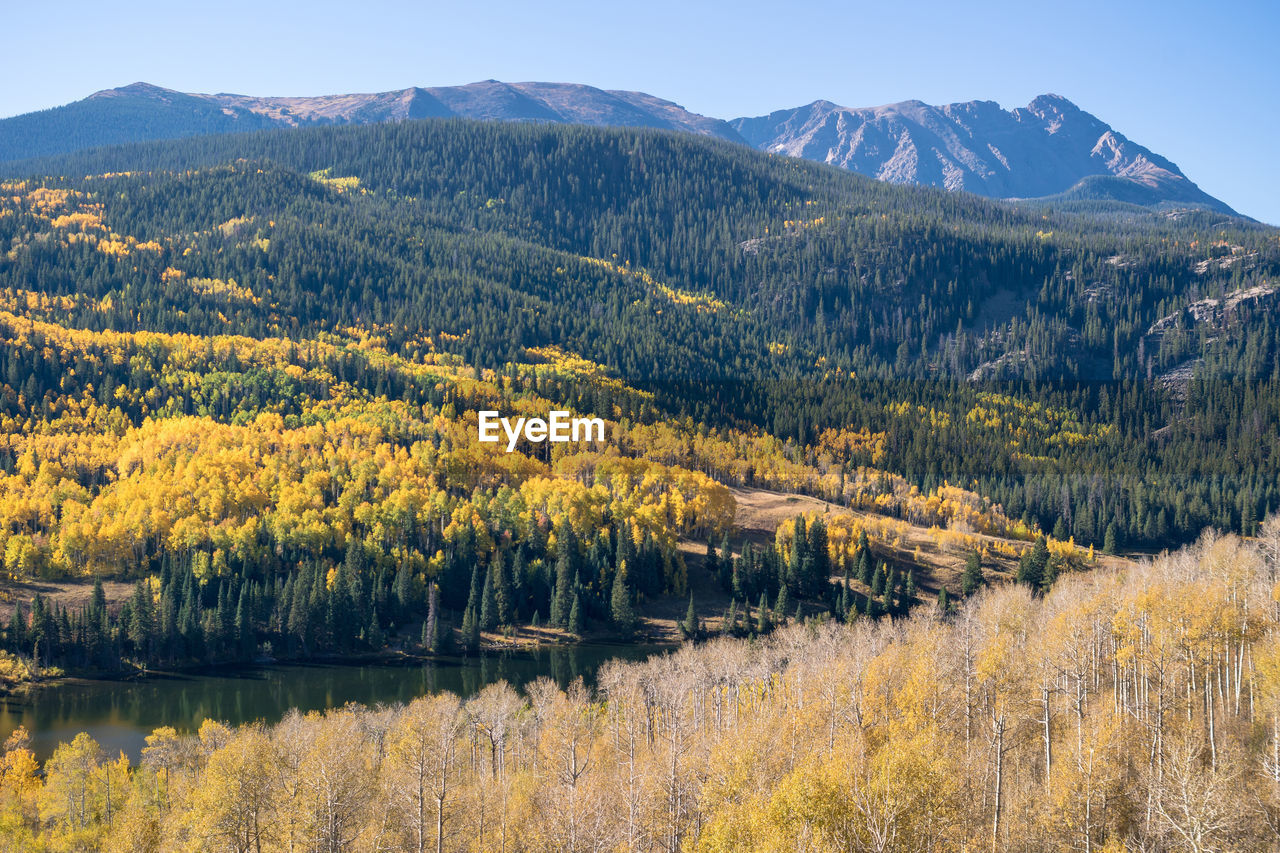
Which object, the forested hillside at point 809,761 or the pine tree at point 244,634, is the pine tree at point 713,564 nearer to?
the pine tree at point 244,634

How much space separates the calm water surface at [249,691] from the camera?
122 meters

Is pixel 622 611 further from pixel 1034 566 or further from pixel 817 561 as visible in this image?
pixel 1034 566

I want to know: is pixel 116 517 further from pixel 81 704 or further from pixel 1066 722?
pixel 1066 722

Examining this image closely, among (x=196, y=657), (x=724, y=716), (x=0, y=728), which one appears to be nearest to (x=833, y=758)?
(x=724, y=716)

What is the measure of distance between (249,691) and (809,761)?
92.0 metres

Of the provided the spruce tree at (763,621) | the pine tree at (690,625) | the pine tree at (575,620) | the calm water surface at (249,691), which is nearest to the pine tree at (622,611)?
the pine tree at (575,620)

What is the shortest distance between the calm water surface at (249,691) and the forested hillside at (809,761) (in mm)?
17432

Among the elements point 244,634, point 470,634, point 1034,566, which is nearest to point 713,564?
point 470,634

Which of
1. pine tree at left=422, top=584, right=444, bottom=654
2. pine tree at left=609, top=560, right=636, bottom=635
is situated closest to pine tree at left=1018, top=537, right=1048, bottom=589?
pine tree at left=609, top=560, right=636, bottom=635

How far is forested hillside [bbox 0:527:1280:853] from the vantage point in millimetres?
62281

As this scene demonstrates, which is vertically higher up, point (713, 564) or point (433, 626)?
point (713, 564)

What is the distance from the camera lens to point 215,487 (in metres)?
195

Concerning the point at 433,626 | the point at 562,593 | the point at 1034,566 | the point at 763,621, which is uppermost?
the point at 1034,566

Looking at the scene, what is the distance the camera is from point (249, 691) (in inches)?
5453
